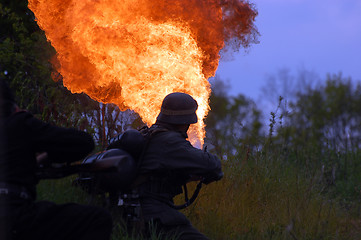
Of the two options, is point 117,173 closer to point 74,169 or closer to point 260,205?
point 74,169

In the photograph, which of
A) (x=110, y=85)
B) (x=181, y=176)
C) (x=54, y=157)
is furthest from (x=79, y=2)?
(x=54, y=157)

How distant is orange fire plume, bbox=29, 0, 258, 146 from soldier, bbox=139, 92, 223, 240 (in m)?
1.63

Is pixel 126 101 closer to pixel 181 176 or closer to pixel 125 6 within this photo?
pixel 125 6

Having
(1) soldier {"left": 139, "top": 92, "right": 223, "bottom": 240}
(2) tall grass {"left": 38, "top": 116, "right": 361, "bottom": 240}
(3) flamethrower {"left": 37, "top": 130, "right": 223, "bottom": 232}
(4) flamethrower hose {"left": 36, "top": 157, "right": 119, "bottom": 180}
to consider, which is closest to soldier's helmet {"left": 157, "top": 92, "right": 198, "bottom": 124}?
(1) soldier {"left": 139, "top": 92, "right": 223, "bottom": 240}

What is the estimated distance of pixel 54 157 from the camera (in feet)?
10.7

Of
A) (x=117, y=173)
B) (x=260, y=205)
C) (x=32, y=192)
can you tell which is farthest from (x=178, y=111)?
(x=260, y=205)

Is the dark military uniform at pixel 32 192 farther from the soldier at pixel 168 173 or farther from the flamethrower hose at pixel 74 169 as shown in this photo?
the soldier at pixel 168 173

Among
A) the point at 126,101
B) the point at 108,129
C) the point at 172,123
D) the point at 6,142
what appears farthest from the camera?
the point at 108,129

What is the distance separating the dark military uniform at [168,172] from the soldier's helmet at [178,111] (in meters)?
0.29

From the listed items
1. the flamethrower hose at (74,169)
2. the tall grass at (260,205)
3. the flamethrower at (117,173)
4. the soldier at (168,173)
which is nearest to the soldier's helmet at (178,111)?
the soldier at (168,173)

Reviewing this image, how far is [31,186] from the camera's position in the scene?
125 inches

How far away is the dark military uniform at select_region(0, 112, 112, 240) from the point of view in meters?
3.03

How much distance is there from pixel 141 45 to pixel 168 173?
2791mm

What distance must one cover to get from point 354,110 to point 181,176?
2881 cm
